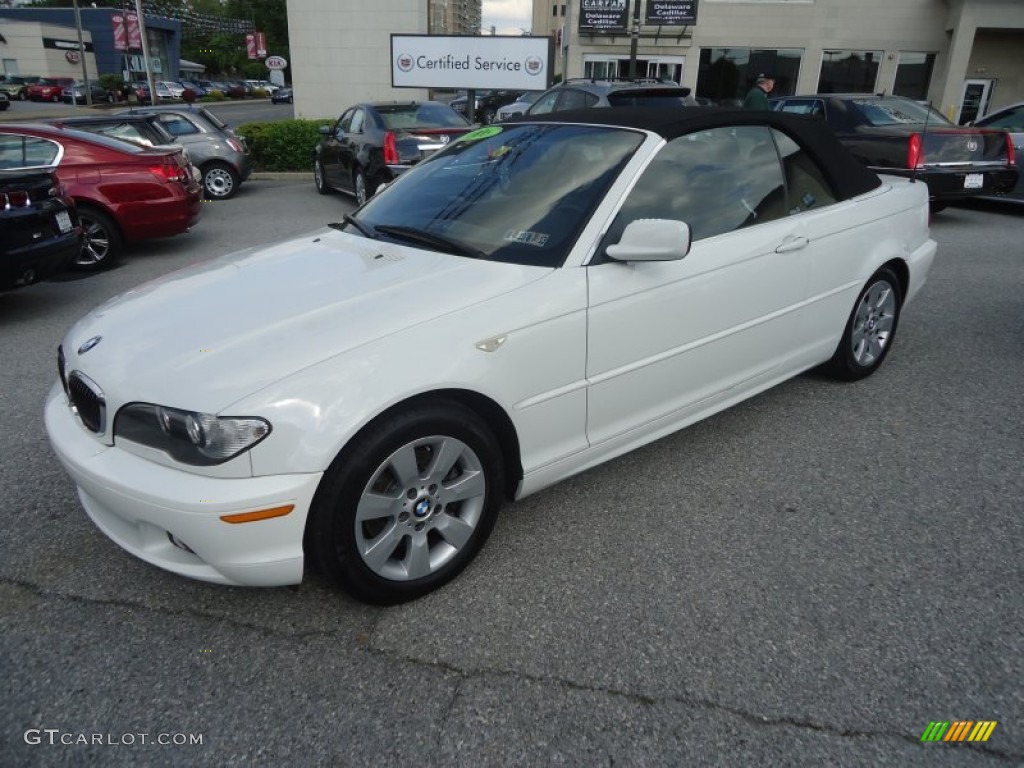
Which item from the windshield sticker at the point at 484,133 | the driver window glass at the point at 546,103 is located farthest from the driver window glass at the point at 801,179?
the driver window glass at the point at 546,103

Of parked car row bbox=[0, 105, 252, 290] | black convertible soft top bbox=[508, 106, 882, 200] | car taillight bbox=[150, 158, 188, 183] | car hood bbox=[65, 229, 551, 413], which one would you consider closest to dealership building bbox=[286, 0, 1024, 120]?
car taillight bbox=[150, 158, 188, 183]

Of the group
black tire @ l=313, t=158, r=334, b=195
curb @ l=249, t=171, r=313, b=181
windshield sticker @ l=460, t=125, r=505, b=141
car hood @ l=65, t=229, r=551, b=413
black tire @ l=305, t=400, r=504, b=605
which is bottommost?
curb @ l=249, t=171, r=313, b=181

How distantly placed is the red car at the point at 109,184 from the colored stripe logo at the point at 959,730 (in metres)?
7.93

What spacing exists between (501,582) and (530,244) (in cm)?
128

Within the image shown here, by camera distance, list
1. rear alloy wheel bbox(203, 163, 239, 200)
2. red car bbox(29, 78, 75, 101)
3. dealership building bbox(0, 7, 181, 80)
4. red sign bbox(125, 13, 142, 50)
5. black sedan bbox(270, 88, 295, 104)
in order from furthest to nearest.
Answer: dealership building bbox(0, 7, 181, 80) < black sedan bbox(270, 88, 295, 104) < red car bbox(29, 78, 75, 101) < red sign bbox(125, 13, 142, 50) < rear alloy wheel bbox(203, 163, 239, 200)

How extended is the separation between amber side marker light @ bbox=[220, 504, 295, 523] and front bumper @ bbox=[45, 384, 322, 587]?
12 mm

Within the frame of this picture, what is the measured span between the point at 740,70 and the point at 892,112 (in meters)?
19.3

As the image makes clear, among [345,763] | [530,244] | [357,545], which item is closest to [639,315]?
[530,244]

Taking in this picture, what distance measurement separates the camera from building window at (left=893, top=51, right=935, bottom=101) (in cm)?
2584

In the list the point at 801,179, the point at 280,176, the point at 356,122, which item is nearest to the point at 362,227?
the point at 801,179

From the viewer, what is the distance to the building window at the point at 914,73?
25.8 meters

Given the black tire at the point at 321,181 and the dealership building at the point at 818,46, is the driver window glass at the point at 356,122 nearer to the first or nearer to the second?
the black tire at the point at 321,181

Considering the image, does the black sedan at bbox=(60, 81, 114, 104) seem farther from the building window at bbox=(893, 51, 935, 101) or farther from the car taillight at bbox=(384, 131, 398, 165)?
the car taillight at bbox=(384, 131, 398, 165)

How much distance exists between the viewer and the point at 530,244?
9.36ft
